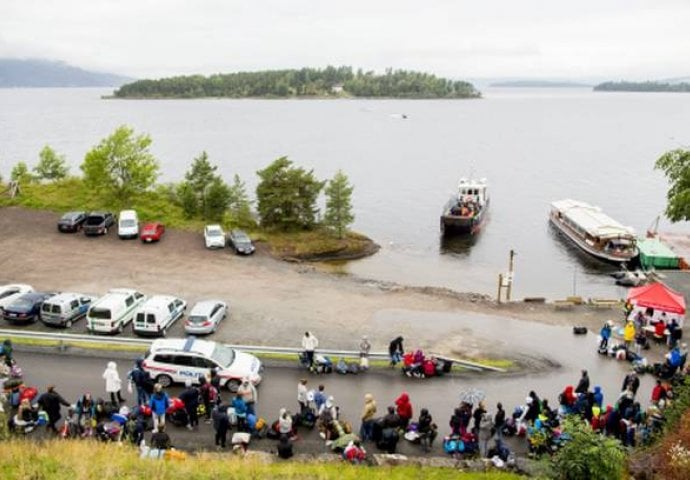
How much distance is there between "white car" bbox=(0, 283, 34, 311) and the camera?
2870 cm

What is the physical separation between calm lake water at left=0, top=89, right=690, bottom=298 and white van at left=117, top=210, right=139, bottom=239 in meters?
16.6

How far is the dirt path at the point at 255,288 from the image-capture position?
2872 cm

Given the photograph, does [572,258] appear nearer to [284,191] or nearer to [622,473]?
[284,191]

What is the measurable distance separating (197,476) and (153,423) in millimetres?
5447

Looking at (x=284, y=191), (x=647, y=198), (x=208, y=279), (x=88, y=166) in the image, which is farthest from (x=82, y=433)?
(x=647, y=198)

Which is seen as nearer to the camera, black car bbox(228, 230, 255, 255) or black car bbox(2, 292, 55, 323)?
black car bbox(2, 292, 55, 323)

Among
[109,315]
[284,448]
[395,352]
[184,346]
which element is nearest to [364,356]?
[395,352]

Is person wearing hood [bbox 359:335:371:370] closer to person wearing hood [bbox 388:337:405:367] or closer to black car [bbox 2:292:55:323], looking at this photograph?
person wearing hood [bbox 388:337:405:367]

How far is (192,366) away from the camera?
68.6 feet

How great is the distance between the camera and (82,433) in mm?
17281

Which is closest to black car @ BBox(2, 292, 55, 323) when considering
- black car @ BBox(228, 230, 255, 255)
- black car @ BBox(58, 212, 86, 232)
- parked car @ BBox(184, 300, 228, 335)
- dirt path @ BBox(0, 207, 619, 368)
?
dirt path @ BBox(0, 207, 619, 368)

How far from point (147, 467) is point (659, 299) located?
80.3 ft

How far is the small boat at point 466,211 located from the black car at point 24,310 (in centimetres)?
4036

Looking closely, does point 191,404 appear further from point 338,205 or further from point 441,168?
point 441,168
